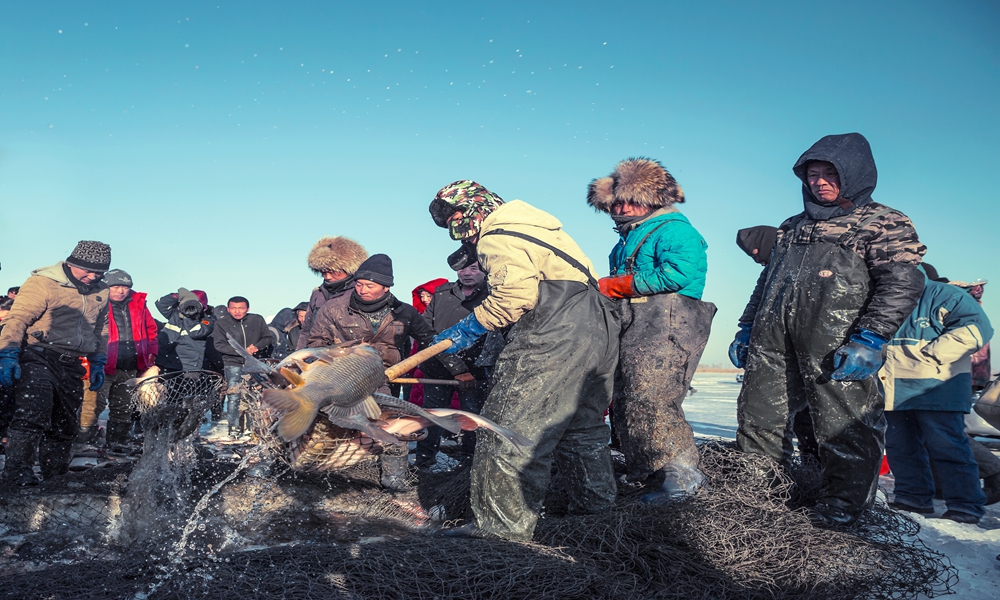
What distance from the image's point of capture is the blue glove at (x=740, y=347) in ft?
14.3

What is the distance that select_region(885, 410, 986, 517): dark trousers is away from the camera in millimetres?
4332

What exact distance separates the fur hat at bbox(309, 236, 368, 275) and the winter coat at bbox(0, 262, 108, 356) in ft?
7.19

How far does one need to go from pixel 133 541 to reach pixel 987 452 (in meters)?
6.19

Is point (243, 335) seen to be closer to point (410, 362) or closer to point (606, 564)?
point (410, 362)

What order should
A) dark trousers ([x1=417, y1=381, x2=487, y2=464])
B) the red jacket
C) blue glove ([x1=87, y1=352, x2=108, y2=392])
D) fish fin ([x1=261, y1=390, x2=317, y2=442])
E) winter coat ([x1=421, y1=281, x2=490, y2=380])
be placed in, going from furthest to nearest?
the red jacket → blue glove ([x1=87, y1=352, x2=108, y2=392]) → winter coat ([x1=421, y1=281, x2=490, y2=380]) → dark trousers ([x1=417, y1=381, x2=487, y2=464]) → fish fin ([x1=261, y1=390, x2=317, y2=442])

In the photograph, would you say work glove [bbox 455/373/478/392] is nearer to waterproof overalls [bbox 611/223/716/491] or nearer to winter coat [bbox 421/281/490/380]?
winter coat [bbox 421/281/490/380]

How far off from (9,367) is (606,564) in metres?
5.26

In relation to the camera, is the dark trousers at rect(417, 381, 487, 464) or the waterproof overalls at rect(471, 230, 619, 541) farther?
the dark trousers at rect(417, 381, 487, 464)

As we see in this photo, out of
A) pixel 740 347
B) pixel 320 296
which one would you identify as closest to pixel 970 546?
pixel 740 347

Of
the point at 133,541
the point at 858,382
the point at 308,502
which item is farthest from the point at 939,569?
the point at 133,541

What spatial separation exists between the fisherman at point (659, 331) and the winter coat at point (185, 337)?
7.34m

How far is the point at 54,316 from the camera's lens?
226 inches

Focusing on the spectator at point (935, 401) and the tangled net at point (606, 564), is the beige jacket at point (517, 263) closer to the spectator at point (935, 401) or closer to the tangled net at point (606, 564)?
the tangled net at point (606, 564)

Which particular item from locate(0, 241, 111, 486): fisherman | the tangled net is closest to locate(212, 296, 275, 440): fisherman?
locate(0, 241, 111, 486): fisherman
